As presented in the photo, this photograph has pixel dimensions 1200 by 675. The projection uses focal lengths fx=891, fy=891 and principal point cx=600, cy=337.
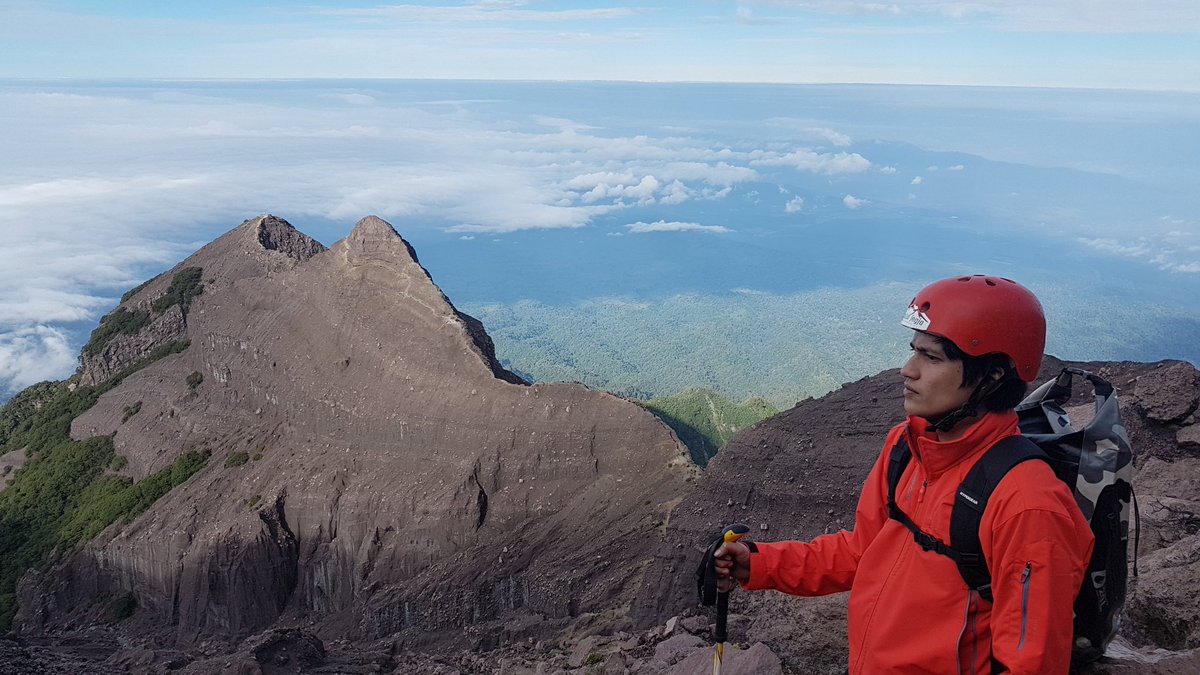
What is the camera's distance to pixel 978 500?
3.83 metres

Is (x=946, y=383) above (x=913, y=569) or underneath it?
above

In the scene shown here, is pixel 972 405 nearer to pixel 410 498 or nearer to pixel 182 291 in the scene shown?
pixel 410 498

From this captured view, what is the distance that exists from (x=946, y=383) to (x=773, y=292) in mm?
165363

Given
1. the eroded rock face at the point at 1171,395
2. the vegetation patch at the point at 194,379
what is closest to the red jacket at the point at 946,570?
the eroded rock face at the point at 1171,395

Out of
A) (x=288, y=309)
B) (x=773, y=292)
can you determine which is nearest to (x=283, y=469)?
(x=288, y=309)

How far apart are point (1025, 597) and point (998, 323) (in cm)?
124

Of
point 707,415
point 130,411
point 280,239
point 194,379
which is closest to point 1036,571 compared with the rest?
point 194,379

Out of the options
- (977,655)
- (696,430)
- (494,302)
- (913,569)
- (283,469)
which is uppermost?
(913,569)

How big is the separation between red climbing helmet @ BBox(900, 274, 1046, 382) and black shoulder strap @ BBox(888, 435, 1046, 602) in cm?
43

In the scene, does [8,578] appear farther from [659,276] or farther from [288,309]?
[659,276]

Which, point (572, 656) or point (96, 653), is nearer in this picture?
point (572, 656)

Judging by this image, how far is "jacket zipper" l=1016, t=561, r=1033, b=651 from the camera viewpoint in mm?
3584

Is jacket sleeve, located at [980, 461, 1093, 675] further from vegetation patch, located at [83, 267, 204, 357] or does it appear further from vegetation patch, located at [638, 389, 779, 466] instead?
vegetation patch, located at [638, 389, 779, 466]

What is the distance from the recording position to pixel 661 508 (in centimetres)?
2053
